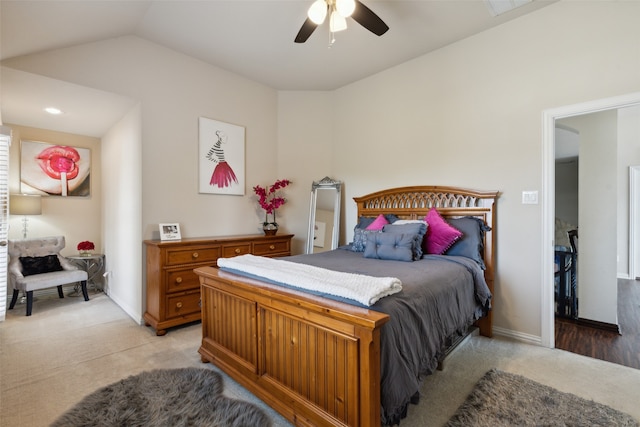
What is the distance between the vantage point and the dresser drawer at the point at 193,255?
2.91 metres

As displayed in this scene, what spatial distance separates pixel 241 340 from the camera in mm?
1972

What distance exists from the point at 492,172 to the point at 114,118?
4426 mm

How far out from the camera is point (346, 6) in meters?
1.96

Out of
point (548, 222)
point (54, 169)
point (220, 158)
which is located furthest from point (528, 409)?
point (54, 169)

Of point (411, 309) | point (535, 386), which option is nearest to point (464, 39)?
point (411, 309)

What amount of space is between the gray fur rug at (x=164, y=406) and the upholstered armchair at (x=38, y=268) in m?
2.44

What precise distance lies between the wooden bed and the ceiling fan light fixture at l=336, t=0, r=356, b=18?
1.89 metres

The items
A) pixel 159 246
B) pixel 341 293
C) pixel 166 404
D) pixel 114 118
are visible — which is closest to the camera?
pixel 341 293

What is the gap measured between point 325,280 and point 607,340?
2.98m

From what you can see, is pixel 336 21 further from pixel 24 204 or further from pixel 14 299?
pixel 14 299

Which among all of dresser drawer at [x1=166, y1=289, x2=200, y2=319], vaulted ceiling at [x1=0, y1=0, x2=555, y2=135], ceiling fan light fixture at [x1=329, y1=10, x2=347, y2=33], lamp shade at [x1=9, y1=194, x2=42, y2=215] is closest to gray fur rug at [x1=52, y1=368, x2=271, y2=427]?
dresser drawer at [x1=166, y1=289, x2=200, y2=319]

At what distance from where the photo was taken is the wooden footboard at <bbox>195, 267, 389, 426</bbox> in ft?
4.16

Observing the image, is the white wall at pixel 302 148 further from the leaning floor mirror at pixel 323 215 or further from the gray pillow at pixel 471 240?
the gray pillow at pixel 471 240

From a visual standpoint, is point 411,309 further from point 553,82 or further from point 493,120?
point 553,82
